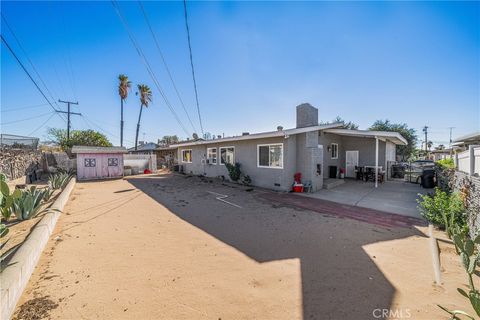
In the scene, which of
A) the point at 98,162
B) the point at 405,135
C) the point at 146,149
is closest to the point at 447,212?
the point at 98,162

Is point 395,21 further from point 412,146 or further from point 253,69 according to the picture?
point 412,146

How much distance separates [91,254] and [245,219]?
12.3 ft

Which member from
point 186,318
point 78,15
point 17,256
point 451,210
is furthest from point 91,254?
point 78,15

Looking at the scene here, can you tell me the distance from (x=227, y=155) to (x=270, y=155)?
3.80 metres

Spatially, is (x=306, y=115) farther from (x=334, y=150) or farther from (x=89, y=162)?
(x=89, y=162)

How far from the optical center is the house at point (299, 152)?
10.0 m

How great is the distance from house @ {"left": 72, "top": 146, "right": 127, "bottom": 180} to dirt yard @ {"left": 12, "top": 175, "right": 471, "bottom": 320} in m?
11.6

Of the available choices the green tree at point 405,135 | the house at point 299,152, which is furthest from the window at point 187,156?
the green tree at point 405,135

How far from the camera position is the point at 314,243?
4.36 metres

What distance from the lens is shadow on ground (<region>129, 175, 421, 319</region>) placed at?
2.57 metres

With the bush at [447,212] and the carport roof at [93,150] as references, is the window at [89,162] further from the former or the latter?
the bush at [447,212]

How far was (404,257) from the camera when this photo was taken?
3750mm

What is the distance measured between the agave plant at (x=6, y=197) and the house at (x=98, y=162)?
11.6 metres

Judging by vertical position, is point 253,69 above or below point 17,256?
above
